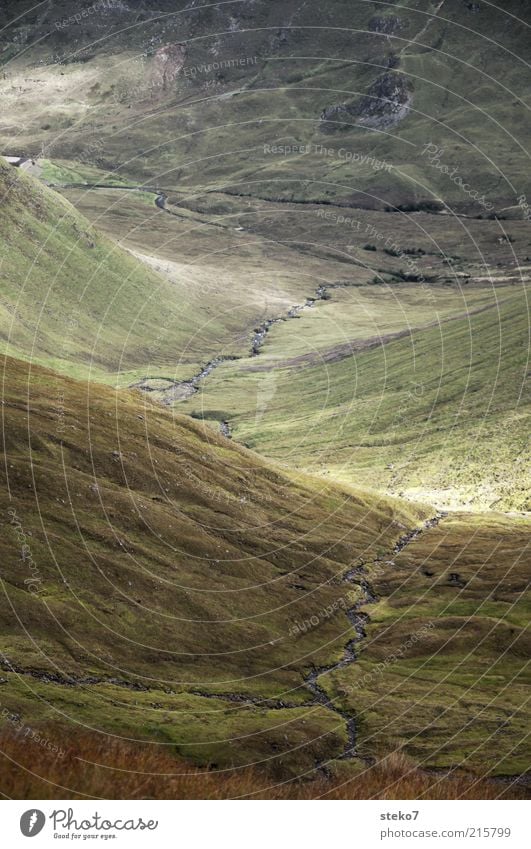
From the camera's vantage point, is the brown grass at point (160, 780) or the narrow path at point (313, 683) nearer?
the brown grass at point (160, 780)

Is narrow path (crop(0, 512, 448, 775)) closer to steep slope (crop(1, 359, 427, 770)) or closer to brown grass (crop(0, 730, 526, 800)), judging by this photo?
steep slope (crop(1, 359, 427, 770))

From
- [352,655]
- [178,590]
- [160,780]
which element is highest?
[178,590]

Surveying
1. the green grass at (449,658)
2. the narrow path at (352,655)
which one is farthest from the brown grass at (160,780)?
the green grass at (449,658)

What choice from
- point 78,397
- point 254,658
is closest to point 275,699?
point 254,658

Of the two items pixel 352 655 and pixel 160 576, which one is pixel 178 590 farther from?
pixel 352 655

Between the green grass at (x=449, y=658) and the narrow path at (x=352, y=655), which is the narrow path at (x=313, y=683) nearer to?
the narrow path at (x=352, y=655)

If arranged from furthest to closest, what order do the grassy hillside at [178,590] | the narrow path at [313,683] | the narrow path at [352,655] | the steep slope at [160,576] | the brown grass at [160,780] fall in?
the narrow path at [352,655] → the steep slope at [160,576] → the grassy hillside at [178,590] → the narrow path at [313,683] → the brown grass at [160,780]

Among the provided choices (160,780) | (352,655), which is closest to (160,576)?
(352,655)

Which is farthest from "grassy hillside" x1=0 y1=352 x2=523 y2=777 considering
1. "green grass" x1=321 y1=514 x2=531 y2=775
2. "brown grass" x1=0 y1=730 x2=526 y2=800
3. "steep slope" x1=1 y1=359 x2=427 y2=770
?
"brown grass" x1=0 y1=730 x2=526 y2=800

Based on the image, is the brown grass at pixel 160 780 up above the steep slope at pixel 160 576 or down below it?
below

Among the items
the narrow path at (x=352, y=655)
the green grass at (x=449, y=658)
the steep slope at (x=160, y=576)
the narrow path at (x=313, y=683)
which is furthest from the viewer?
the green grass at (x=449, y=658)
